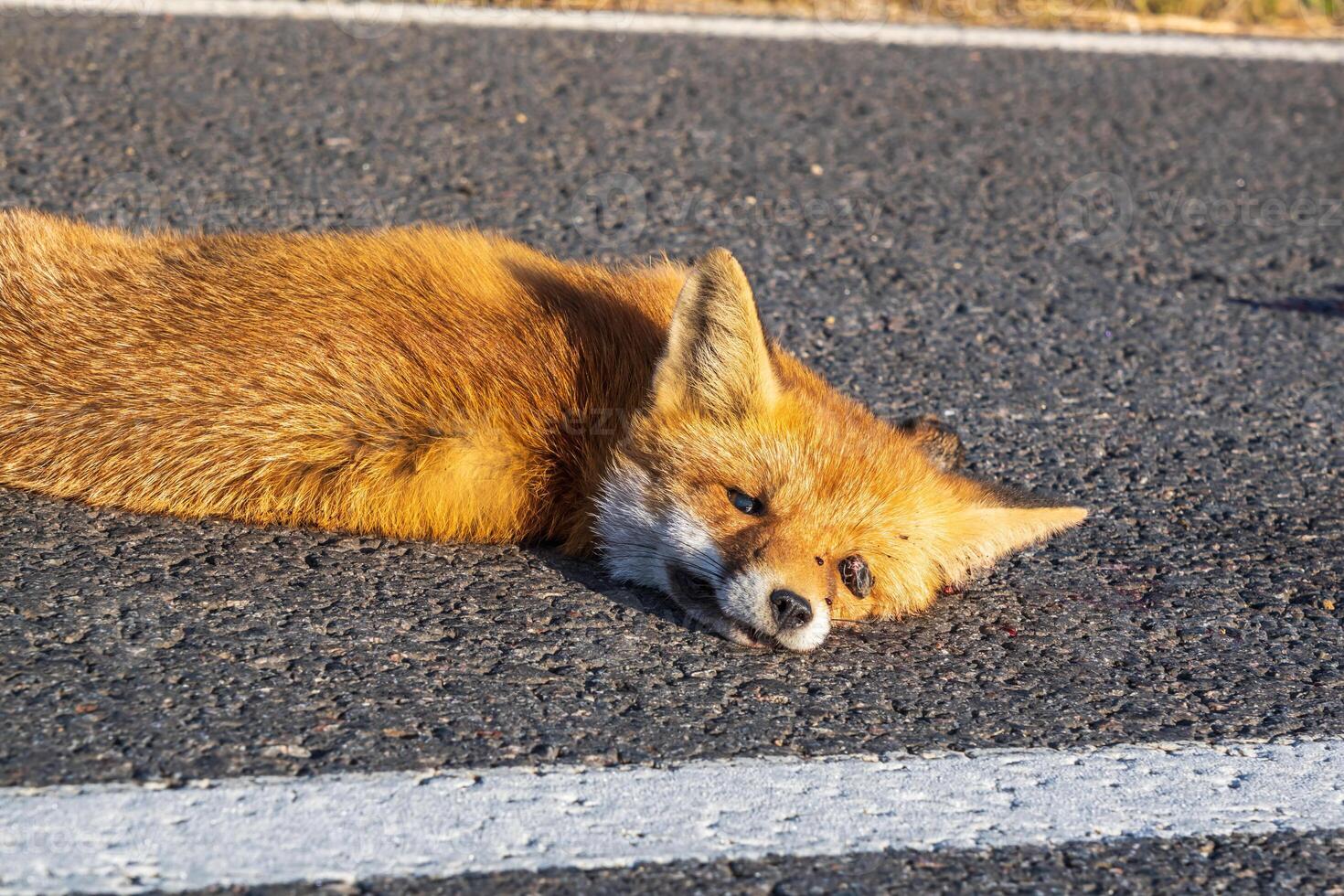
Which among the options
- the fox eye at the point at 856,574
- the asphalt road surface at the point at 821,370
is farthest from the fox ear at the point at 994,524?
the fox eye at the point at 856,574

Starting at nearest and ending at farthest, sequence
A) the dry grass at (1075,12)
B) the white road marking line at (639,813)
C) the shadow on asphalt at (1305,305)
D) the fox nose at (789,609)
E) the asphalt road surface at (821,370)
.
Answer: the white road marking line at (639,813) < the asphalt road surface at (821,370) < the fox nose at (789,609) < the shadow on asphalt at (1305,305) < the dry grass at (1075,12)

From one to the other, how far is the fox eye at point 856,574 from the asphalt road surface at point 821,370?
12 cm

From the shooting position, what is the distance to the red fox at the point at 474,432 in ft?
11.7

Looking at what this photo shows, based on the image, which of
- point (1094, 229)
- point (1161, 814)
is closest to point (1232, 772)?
point (1161, 814)

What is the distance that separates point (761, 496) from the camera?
3605 mm

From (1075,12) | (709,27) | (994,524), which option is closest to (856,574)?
(994,524)

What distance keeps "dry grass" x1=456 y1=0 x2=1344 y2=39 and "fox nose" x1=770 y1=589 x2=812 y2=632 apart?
202 inches

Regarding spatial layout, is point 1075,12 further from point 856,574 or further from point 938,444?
point 856,574

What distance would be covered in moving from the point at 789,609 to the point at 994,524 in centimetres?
71

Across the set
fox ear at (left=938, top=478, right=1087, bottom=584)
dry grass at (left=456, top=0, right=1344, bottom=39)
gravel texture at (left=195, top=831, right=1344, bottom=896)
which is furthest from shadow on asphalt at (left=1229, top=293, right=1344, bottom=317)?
gravel texture at (left=195, top=831, right=1344, bottom=896)

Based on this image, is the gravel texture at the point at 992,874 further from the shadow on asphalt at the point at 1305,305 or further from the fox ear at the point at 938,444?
the shadow on asphalt at the point at 1305,305

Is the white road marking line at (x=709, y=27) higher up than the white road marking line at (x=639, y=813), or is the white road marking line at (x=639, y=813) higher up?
the white road marking line at (x=709, y=27)

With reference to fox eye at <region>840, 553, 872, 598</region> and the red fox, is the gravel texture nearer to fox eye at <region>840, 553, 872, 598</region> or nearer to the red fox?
the red fox

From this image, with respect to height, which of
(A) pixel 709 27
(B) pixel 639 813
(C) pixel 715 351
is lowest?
(B) pixel 639 813
